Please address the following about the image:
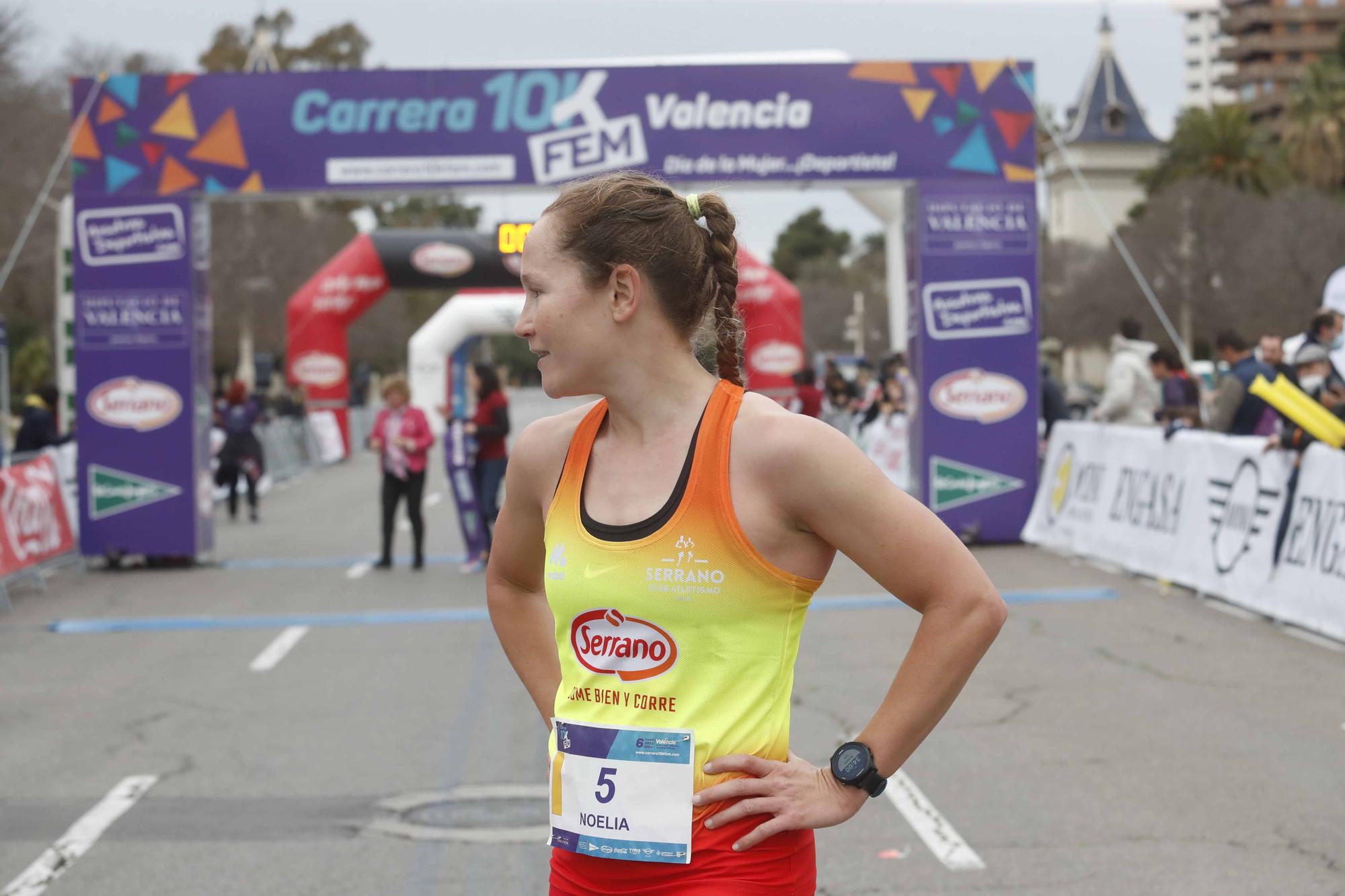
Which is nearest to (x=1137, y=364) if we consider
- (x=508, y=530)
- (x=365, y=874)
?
(x=365, y=874)

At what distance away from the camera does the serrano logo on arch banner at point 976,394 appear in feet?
51.3

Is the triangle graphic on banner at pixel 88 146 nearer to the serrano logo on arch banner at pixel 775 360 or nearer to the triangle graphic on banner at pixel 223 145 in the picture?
the triangle graphic on banner at pixel 223 145

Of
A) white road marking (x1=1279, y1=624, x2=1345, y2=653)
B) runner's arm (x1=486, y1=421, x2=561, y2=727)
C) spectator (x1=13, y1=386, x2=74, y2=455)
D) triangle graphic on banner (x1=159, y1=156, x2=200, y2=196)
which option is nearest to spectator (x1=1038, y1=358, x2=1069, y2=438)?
white road marking (x1=1279, y1=624, x2=1345, y2=653)

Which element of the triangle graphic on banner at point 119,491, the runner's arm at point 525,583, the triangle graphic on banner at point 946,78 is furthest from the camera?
the triangle graphic on banner at point 946,78

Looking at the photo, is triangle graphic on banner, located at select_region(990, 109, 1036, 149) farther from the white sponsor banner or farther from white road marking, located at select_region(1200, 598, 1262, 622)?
white road marking, located at select_region(1200, 598, 1262, 622)

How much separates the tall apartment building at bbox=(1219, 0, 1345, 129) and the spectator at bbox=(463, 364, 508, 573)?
113669mm

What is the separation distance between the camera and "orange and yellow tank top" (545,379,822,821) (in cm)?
226

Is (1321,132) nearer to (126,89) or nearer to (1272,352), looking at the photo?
(1272,352)

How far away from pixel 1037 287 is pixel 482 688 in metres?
8.93

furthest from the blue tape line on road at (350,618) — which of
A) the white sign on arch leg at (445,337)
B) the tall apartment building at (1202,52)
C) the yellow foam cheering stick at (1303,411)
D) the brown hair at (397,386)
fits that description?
the tall apartment building at (1202,52)

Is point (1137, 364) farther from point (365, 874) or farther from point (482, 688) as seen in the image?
point (365, 874)

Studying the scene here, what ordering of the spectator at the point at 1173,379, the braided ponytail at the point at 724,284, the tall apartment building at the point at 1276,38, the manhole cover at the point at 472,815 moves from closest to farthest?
the braided ponytail at the point at 724,284 → the manhole cover at the point at 472,815 → the spectator at the point at 1173,379 → the tall apartment building at the point at 1276,38

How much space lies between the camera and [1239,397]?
40.0ft

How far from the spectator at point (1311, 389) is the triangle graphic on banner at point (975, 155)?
429 cm
